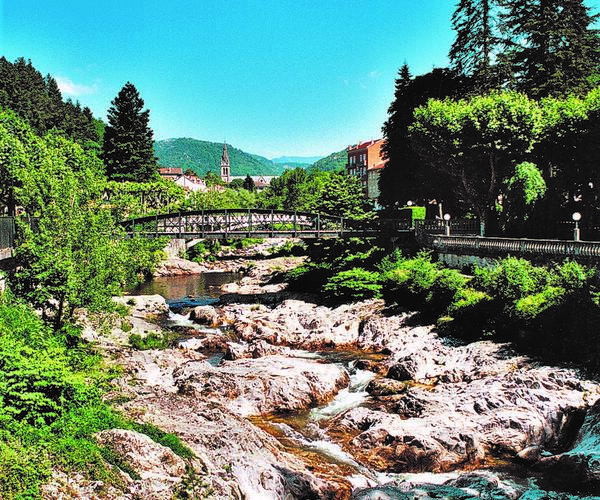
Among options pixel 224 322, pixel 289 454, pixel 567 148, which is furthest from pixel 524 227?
pixel 289 454

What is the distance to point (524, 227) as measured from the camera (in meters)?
36.8

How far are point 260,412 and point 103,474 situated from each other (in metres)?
8.02

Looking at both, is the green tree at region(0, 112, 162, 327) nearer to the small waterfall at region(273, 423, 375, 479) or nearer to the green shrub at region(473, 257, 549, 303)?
the small waterfall at region(273, 423, 375, 479)

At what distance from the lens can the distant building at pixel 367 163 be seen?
123m

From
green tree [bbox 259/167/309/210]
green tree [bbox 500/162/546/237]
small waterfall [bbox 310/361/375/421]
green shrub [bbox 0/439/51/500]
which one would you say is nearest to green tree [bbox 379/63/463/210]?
green tree [bbox 500/162/546/237]

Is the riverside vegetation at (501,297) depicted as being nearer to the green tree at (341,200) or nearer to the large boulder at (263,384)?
the large boulder at (263,384)

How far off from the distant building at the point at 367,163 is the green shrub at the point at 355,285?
8600 centimetres

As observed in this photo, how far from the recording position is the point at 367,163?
431 feet

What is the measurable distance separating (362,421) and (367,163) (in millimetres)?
118468

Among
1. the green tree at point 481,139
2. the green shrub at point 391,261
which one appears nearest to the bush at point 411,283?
the green shrub at point 391,261

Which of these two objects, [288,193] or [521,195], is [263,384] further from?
[288,193]

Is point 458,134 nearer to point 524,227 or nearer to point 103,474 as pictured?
point 524,227

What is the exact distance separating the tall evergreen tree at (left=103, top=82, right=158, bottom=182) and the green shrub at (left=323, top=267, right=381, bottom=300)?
1826 inches

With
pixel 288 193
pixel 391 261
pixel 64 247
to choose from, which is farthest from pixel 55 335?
pixel 288 193
